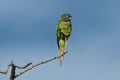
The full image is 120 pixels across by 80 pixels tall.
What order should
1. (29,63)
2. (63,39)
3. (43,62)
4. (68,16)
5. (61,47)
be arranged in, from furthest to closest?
(68,16) < (63,39) < (61,47) < (43,62) < (29,63)

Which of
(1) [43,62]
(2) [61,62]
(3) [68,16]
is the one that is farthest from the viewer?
(3) [68,16]

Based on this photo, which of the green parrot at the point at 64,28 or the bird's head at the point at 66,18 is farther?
the bird's head at the point at 66,18

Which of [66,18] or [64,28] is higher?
[66,18]

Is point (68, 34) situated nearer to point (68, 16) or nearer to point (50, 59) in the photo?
point (68, 16)

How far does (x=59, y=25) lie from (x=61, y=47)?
250cm

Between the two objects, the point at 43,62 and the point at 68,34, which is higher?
the point at 43,62

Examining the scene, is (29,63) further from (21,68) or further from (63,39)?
(63,39)

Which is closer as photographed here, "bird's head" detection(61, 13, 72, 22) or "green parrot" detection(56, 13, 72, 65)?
"green parrot" detection(56, 13, 72, 65)

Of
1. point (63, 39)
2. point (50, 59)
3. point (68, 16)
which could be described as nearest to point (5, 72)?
point (50, 59)

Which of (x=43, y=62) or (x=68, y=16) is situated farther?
(x=68, y=16)

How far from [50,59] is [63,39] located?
5.16 meters

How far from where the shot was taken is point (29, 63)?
3.82 m

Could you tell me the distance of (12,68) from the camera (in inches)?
135

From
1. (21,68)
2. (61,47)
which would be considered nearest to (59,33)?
(61,47)
